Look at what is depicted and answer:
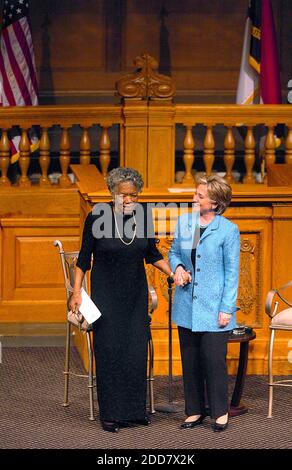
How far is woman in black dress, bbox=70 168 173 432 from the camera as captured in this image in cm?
683

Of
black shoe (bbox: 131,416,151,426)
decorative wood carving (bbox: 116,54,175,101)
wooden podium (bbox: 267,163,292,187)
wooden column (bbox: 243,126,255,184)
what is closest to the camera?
black shoe (bbox: 131,416,151,426)

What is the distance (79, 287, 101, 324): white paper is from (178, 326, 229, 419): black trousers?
0.48 metres

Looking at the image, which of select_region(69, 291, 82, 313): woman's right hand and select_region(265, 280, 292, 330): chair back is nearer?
select_region(69, 291, 82, 313): woman's right hand

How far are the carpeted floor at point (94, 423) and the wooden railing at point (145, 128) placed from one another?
244 cm

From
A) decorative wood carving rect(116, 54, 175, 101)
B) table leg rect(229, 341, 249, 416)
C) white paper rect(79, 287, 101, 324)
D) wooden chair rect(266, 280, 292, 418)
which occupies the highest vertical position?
decorative wood carving rect(116, 54, 175, 101)

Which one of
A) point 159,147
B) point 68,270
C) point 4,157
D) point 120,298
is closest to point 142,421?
point 120,298

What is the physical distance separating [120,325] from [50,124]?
12.3ft

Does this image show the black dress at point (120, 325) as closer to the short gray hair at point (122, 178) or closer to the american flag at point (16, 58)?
the short gray hair at point (122, 178)

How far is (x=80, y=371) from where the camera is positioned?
8.23 meters

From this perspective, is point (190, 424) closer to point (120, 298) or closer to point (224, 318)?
point (224, 318)

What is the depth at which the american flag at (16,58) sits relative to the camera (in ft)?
36.5

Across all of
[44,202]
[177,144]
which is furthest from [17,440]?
[177,144]

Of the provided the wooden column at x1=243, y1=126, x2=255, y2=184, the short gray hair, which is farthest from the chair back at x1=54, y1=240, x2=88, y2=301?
the wooden column at x1=243, y1=126, x2=255, y2=184

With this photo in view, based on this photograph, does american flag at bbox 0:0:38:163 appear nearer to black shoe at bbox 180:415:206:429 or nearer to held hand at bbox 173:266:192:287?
held hand at bbox 173:266:192:287
